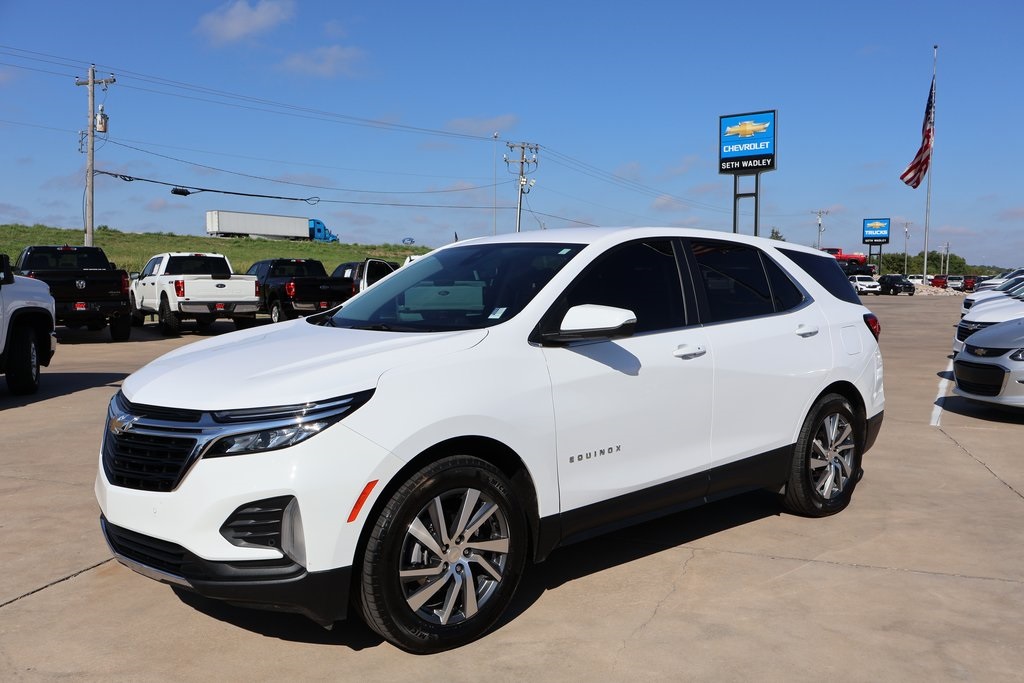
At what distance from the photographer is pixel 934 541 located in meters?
5.25

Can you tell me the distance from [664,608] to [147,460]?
2.42 m

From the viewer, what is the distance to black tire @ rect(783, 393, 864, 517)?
5.45 meters

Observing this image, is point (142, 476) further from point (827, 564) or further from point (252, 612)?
point (827, 564)

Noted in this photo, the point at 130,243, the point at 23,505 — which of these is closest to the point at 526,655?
the point at 23,505

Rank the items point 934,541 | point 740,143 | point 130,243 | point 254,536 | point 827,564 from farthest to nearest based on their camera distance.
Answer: point 130,243 → point 740,143 → point 934,541 → point 827,564 → point 254,536

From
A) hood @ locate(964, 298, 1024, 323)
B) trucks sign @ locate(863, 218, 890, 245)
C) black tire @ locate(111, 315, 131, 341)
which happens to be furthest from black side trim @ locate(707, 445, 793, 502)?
trucks sign @ locate(863, 218, 890, 245)

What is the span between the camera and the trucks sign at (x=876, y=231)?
115 meters

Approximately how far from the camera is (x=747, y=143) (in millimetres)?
48219

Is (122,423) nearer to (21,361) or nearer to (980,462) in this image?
(980,462)

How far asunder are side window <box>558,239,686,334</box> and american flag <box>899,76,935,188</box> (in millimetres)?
51957

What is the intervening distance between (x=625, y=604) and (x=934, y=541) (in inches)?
86.6

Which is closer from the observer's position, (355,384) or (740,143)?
(355,384)

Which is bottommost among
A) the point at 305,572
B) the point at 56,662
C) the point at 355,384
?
the point at 56,662

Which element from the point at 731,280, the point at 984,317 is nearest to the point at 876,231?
the point at 984,317
